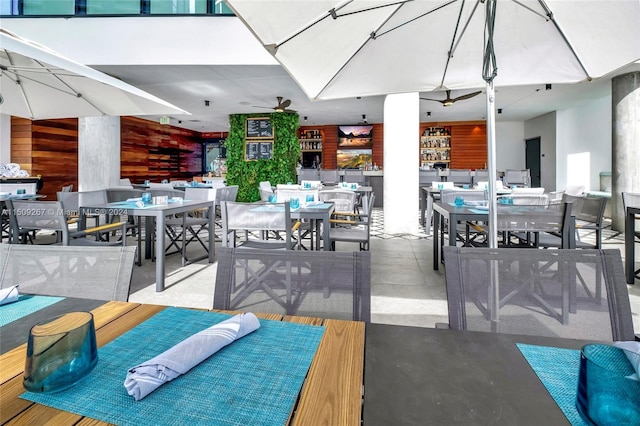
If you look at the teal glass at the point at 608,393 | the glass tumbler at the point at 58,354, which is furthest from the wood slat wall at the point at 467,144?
the glass tumbler at the point at 58,354

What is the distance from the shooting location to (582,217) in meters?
3.49

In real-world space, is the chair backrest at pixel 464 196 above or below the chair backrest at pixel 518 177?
below

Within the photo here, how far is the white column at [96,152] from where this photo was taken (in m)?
6.51

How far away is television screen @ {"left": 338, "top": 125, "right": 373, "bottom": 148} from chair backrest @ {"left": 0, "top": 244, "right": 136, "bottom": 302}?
12.5m

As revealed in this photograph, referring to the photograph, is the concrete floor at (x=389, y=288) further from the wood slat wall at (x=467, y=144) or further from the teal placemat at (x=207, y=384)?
the wood slat wall at (x=467, y=144)

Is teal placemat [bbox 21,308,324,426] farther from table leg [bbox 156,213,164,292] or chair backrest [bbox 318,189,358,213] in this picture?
chair backrest [bbox 318,189,358,213]

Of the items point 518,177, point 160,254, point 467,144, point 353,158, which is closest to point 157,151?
point 353,158

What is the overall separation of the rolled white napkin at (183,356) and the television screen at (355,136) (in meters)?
12.8

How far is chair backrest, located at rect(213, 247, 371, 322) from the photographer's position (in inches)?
42.1

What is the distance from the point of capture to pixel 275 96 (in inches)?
324

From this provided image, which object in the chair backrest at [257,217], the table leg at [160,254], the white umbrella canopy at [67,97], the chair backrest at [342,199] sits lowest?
the table leg at [160,254]

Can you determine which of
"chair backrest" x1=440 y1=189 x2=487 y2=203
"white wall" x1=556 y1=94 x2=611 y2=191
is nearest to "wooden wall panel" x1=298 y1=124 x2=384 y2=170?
"white wall" x1=556 y1=94 x2=611 y2=191

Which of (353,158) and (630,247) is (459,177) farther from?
(630,247)

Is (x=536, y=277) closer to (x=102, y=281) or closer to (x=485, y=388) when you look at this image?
(x=485, y=388)
